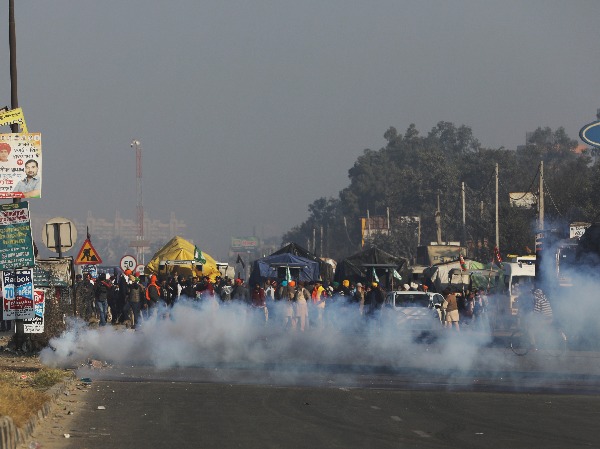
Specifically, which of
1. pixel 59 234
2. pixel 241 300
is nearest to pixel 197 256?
pixel 241 300

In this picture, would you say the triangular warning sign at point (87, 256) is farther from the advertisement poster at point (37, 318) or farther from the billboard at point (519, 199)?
the billboard at point (519, 199)

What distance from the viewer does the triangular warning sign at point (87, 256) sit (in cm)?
2839

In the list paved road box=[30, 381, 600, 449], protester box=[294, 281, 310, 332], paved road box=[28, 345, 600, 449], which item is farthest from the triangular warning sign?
paved road box=[30, 381, 600, 449]

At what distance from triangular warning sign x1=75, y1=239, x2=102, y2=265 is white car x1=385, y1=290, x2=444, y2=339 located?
25.4 ft

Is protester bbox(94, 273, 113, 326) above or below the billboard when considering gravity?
below

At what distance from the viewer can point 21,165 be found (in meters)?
21.0

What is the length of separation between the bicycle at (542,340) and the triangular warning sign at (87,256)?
9968mm

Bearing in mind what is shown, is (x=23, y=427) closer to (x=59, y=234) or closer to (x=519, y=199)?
(x=59, y=234)

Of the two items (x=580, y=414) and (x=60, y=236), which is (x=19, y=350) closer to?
(x=60, y=236)

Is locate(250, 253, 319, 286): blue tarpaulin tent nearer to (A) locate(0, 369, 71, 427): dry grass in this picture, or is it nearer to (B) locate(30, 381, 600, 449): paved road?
(A) locate(0, 369, 71, 427): dry grass

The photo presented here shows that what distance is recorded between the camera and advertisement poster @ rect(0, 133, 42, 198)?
20797mm

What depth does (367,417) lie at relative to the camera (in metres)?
14.5

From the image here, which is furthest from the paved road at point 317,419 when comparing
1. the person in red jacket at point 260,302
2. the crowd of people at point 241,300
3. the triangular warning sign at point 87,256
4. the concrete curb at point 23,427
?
the person in red jacket at point 260,302

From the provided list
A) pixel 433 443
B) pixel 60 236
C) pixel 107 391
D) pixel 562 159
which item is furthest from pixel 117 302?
pixel 562 159
